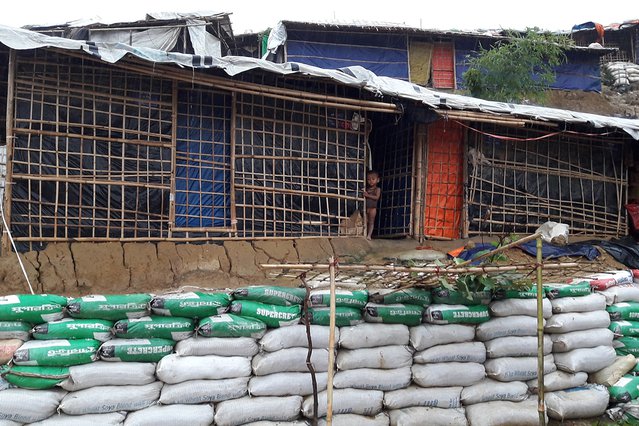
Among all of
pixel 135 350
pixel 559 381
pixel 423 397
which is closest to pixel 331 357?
pixel 423 397

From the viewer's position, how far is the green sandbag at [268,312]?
3650mm

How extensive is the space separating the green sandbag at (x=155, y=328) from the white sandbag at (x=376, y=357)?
115 centimetres

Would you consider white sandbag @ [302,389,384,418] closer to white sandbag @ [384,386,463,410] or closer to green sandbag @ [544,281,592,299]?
white sandbag @ [384,386,463,410]

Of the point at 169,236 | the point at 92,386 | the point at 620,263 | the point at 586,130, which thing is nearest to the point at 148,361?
the point at 92,386

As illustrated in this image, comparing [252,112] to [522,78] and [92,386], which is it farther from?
[522,78]

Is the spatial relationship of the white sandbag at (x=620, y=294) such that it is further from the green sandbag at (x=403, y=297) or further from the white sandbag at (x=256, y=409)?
the white sandbag at (x=256, y=409)

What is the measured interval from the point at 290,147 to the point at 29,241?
129 inches

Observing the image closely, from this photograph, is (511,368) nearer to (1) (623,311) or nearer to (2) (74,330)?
(1) (623,311)

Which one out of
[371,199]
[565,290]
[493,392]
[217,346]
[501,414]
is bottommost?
[501,414]

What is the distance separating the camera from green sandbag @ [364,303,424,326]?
12.8 ft

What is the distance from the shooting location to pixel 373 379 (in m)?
3.81

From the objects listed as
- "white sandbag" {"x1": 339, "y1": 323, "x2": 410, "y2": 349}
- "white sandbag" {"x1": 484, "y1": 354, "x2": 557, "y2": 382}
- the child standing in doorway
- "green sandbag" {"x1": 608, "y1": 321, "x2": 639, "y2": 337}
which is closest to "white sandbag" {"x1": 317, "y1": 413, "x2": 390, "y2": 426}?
"white sandbag" {"x1": 339, "y1": 323, "x2": 410, "y2": 349}

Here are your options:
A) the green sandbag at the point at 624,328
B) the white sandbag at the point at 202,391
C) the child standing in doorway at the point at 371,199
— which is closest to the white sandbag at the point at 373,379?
the white sandbag at the point at 202,391

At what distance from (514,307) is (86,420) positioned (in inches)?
134
